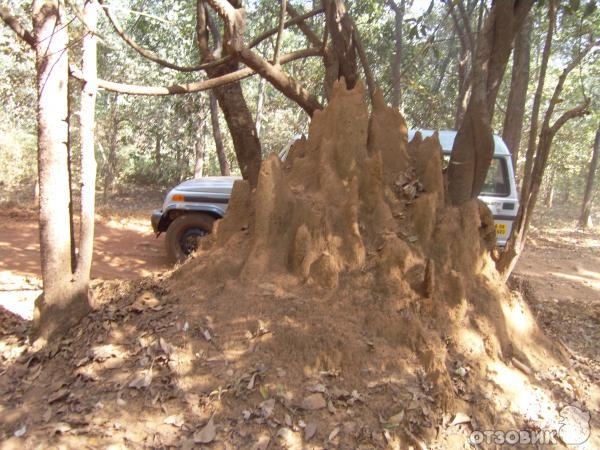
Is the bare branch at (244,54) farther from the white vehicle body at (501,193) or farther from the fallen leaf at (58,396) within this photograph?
the fallen leaf at (58,396)

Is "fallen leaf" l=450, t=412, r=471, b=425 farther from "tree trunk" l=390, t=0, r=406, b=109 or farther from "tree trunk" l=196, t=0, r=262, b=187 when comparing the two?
"tree trunk" l=390, t=0, r=406, b=109

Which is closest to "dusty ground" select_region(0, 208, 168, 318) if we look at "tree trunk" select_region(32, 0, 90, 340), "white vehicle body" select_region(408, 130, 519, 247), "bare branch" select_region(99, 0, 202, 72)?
"tree trunk" select_region(32, 0, 90, 340)

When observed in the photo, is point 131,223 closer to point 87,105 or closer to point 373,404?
point 87,105

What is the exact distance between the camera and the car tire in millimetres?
6738

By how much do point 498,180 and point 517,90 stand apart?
4.33 meters

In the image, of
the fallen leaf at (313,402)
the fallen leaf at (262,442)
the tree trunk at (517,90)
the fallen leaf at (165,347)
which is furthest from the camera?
the tree trunk at (517,90)

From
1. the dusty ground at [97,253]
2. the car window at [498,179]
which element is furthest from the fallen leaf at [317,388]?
the car window at [498,179]

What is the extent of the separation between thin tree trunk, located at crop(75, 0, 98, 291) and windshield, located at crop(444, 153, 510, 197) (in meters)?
4.58

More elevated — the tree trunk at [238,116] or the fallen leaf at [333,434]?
the tree trunk at [238,116]

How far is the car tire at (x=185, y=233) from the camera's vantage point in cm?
674

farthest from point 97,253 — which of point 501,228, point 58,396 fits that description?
point 501,228

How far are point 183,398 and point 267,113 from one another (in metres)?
21.0

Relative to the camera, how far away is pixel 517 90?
9758 millimetres

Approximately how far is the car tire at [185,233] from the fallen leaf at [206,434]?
4154 millimetres
